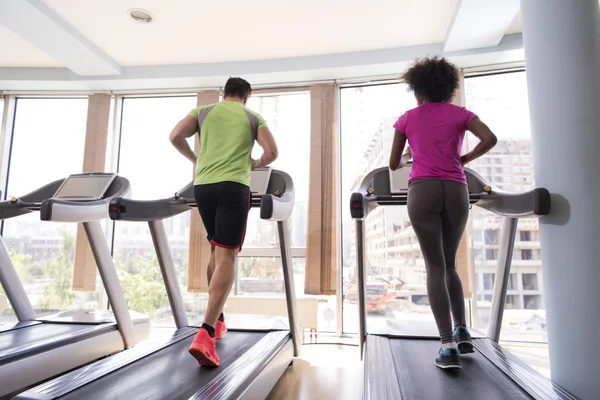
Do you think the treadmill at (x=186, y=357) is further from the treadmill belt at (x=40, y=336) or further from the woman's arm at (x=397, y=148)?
the woman's arm at (x=397, y=148)

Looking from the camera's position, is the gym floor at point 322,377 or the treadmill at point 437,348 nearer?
the treadmill at point 437,348

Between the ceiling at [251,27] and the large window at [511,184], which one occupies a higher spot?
the ceiling at [251,27]

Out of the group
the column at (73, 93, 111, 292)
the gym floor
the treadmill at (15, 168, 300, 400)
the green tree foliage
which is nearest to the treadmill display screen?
the treadmill at (15, 168, 300, 400)

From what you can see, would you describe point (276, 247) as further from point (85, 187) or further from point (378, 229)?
point (85, 187)

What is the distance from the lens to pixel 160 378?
5.67 ft

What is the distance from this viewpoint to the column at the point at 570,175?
1.39m

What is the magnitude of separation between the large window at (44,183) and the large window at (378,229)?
2909 mm

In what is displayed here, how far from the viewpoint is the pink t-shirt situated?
1656mm

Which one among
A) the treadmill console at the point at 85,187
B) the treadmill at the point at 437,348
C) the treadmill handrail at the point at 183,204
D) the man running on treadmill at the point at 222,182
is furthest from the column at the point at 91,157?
the treadmill at the point at 437,348

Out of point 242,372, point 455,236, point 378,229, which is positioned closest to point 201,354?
point 242,372

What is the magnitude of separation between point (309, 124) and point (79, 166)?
2805 mm

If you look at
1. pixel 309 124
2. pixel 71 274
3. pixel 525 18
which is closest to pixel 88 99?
pixel 71 274

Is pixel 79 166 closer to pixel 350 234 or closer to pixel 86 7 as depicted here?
pixel 86 7

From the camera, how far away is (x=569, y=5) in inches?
60.3
